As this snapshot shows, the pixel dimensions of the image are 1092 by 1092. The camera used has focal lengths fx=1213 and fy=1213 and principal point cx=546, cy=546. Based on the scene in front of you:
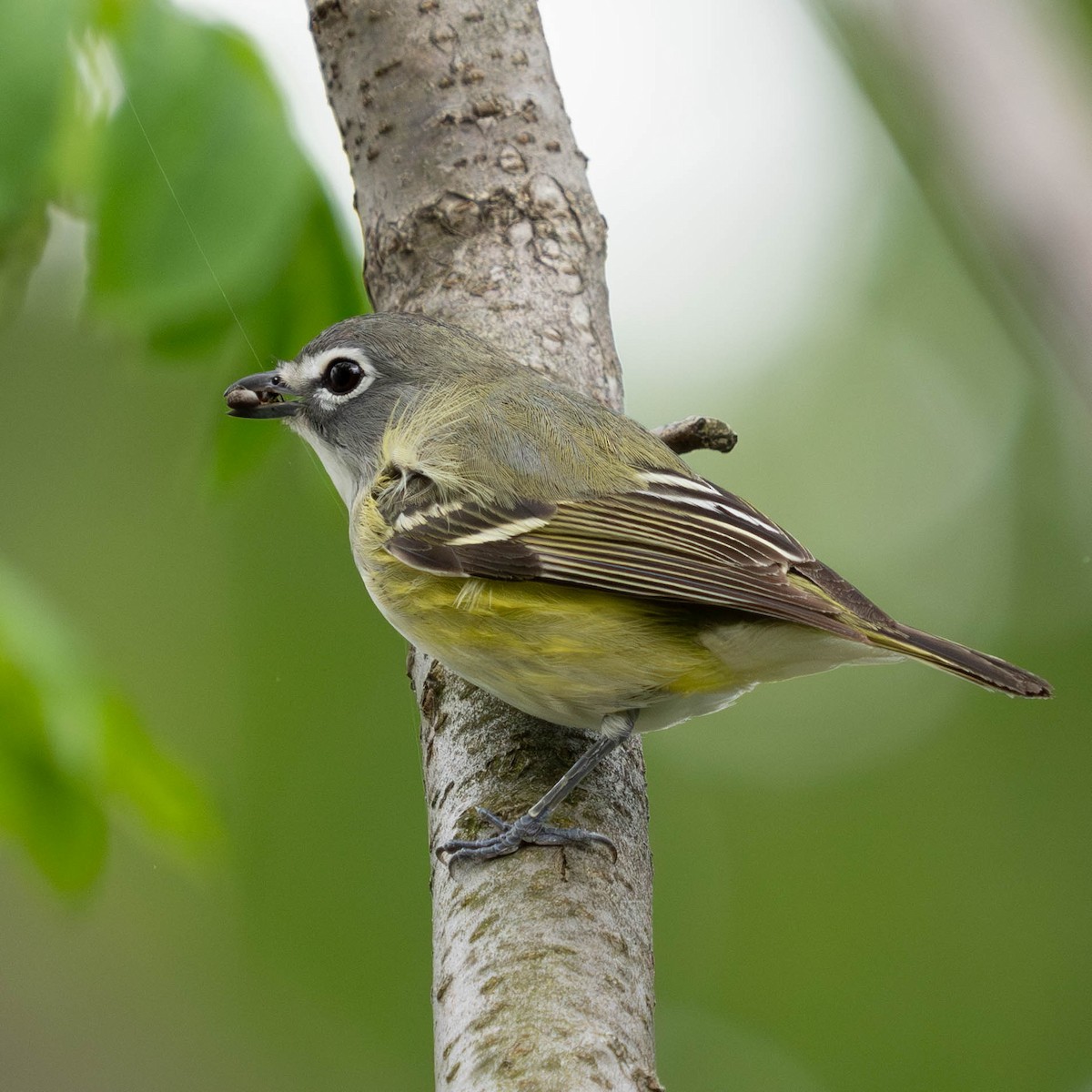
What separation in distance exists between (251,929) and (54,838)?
4109mm

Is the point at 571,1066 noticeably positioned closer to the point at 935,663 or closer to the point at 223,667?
the point at 935,663

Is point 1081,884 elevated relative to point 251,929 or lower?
lower

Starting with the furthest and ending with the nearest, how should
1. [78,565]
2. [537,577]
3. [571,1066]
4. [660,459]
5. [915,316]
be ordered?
[915,316], [78,565], [660,459], [537,577], [571,1066]

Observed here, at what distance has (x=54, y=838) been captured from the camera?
250 centimetres

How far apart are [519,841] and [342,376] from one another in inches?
67.2

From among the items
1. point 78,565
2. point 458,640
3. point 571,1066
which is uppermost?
point 78,565

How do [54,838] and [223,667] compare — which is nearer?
[54,838]

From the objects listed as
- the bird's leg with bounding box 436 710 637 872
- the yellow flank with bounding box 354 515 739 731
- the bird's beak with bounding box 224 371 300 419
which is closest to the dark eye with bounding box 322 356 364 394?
the bird's beak with bounding box 224 371 300 419

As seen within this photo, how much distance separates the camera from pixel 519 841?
2.27 meters

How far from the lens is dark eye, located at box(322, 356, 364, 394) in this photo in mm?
3465

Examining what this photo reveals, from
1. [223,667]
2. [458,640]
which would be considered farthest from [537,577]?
[223,667]

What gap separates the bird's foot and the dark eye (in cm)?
160

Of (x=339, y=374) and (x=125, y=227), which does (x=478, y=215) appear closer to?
(x=339, y=374)

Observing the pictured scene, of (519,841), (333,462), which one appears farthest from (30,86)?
(519,841)
